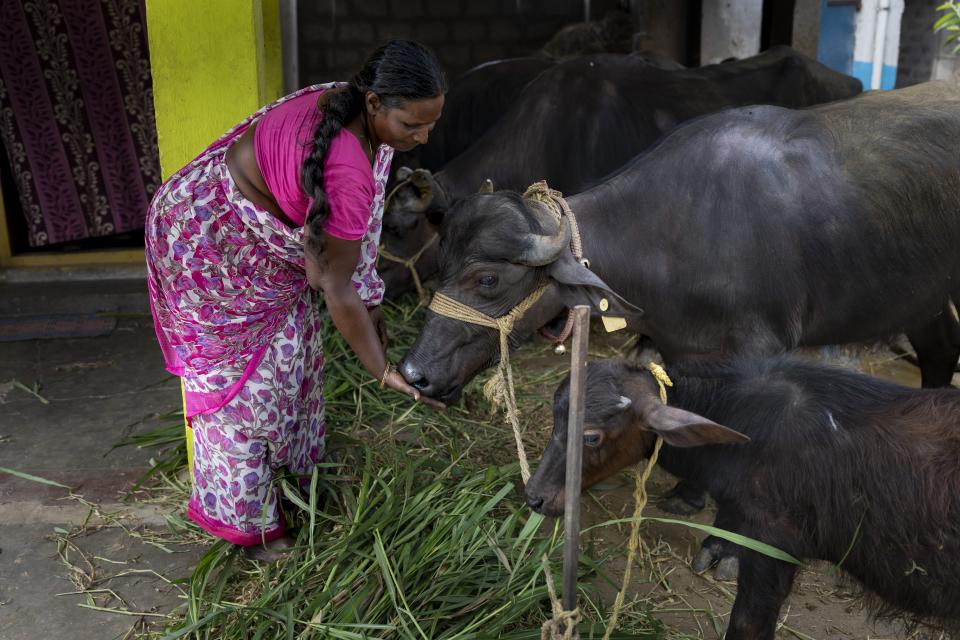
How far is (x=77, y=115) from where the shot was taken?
238 inches

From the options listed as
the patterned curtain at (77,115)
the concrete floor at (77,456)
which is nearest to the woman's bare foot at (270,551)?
the concrete floor at (77,456)

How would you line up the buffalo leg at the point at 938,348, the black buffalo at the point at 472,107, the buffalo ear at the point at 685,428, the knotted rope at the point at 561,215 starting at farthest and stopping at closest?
1. the black buffalo at the point at 472,107
2. the buffalo leg at the point at 938,348
3. the knotted rope at the point at 561,215
4. the buffalo ear at the point at 685,428

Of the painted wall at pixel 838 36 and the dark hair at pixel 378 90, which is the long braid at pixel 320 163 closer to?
the dark hair at pixel 378 90

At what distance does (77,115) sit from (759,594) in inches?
212

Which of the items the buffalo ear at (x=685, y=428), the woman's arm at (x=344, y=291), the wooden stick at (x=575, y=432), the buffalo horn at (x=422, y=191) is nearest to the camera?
the wooden stick at (x=575, y=432)

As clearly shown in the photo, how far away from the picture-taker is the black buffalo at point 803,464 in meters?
2.41

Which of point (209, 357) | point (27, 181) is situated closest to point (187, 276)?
point (209, 357)

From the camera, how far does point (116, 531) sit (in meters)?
Answer: 3.62

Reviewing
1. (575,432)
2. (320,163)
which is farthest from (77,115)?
(575,432)

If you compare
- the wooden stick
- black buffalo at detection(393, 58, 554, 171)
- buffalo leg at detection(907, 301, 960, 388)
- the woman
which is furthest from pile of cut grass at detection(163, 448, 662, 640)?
black buffalo at detection(393, 58, 554, 171)

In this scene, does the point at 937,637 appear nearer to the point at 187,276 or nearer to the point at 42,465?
the point at 187,276

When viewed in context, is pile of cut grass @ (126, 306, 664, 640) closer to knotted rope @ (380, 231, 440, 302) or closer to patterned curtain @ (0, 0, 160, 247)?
knotted rope @ (380, 231, 440, 302)

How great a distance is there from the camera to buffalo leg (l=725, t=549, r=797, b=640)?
260 centimetres

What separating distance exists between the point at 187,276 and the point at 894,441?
2.19m
